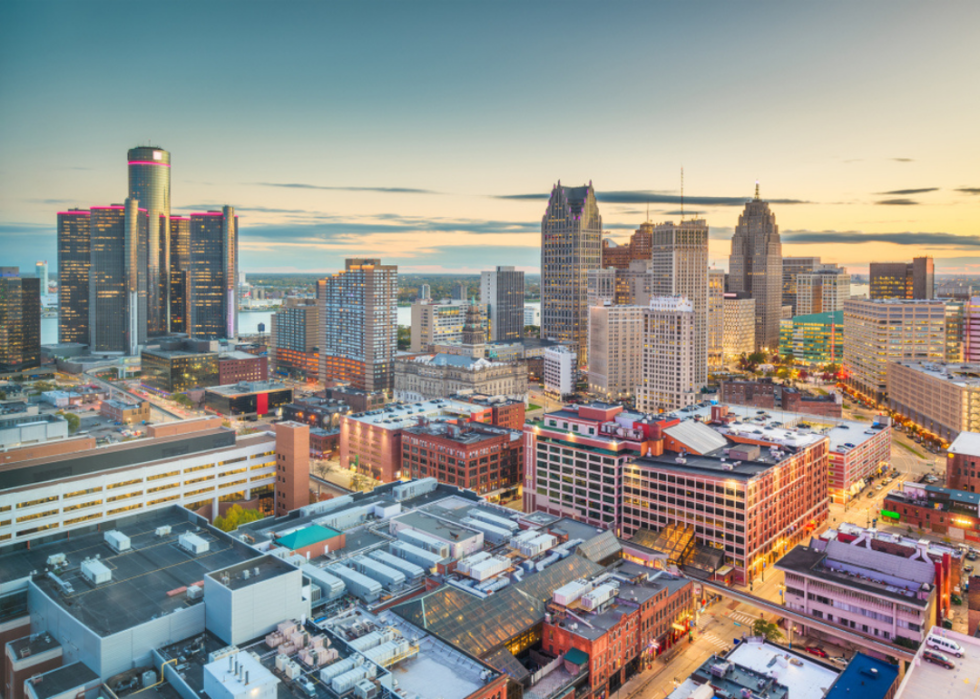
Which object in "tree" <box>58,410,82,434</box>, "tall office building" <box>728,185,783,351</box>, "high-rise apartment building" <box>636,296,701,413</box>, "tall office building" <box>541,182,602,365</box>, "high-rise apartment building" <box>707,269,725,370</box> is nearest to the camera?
"tree" <box>58,410,82,434</box>

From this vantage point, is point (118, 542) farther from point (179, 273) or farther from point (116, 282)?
point (179, 273)

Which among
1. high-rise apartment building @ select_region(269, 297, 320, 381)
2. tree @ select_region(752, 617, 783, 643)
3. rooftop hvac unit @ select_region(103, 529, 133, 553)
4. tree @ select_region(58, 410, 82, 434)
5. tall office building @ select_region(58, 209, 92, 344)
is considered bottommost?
tree @ select_region(752, 617, 783, 643)

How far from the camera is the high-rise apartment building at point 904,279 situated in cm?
16738

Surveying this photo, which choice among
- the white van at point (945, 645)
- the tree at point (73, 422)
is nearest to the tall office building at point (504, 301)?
the tree at point (73, 422)

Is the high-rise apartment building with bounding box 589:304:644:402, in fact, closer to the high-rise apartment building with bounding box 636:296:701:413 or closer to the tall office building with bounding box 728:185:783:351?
the high-rise apartment building with bounding box 636:296:701:413

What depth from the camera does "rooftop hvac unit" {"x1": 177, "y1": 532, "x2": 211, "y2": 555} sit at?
123ft

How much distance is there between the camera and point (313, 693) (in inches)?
1009

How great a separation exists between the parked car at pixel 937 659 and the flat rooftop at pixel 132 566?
32.7 m

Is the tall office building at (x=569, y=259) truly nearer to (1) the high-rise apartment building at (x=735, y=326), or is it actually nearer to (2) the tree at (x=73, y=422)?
(1) the high-rise apartment building at (x=735, y=326)

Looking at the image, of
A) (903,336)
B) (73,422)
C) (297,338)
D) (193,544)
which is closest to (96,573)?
(193,544)

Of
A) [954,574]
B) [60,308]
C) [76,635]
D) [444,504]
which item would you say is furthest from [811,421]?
[60,308]

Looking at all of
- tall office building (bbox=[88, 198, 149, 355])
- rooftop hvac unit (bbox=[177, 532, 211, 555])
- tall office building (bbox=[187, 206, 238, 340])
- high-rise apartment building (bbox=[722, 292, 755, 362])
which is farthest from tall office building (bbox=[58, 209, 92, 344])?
high-rise apartment building (bbox=[722, 292, 755, 362])

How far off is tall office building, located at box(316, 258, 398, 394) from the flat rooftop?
76.4 metres

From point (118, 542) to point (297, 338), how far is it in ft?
346
